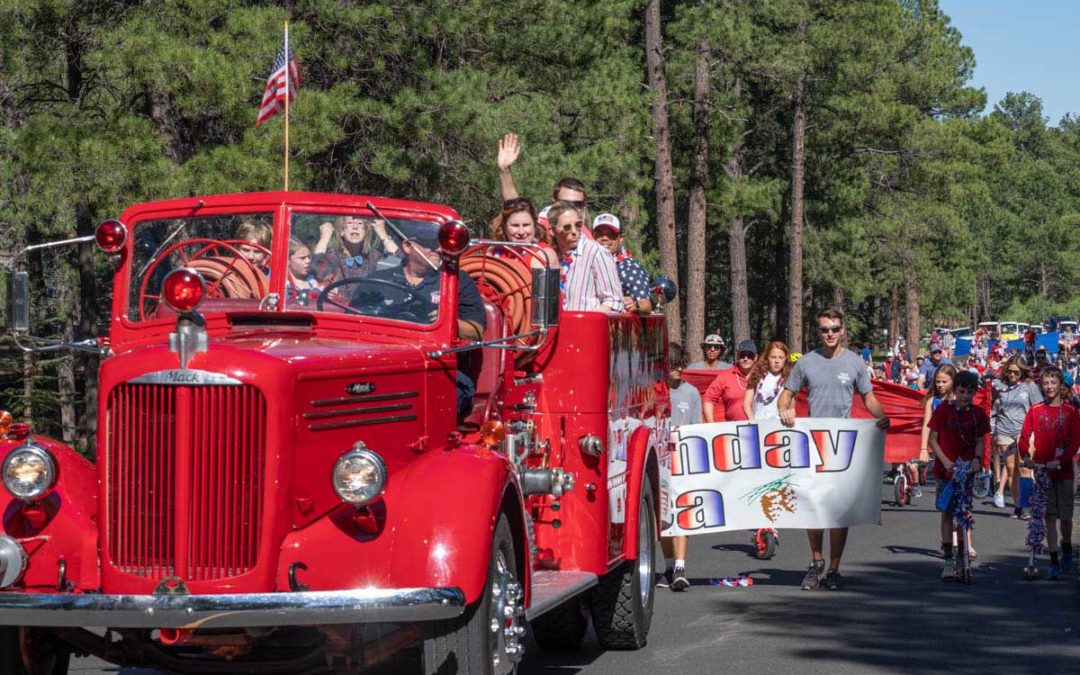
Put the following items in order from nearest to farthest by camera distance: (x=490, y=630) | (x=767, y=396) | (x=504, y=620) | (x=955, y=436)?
1. (x=490, y=630)
2. (x=504, y=620)
3. (x=955, y=436)
4. (x=767, y=396)

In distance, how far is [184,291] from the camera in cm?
668

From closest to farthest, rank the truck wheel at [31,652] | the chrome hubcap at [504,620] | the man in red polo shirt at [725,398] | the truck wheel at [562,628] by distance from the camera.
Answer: the chrome hubcap at [504,620] < the truck wheel at [31,652] < the truck wheel at [562,628] < the man in red polo shirt at [725,398]

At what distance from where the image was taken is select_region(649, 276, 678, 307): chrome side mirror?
10.8 meters

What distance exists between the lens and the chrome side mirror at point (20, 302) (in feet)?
24.4

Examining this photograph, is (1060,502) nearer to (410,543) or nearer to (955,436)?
(955,436)

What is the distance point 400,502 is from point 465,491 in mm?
270

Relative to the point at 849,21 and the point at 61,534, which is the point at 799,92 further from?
the point at 61,534

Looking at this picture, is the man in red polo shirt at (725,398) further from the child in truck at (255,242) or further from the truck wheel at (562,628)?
the child in truck at (255,242)

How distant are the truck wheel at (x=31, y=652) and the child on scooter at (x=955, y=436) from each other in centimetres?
802

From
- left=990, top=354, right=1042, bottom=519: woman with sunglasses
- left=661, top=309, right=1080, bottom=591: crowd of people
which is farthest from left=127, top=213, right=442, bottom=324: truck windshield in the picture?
left=990, top=354, right=1042, bottom=519: woman with sunglasses

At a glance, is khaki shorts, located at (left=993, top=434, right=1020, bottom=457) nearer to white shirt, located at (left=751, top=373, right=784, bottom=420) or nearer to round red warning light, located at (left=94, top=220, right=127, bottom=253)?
white shirt, located at (left=751, top=373, right=784, bottom=420)

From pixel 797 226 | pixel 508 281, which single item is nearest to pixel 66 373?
pixel 508 281

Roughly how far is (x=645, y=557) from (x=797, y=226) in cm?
3745

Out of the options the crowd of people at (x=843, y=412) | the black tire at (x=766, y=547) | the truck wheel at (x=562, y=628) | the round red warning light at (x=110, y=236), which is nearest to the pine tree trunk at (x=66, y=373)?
the crowd of people at (x=843, y=412)
